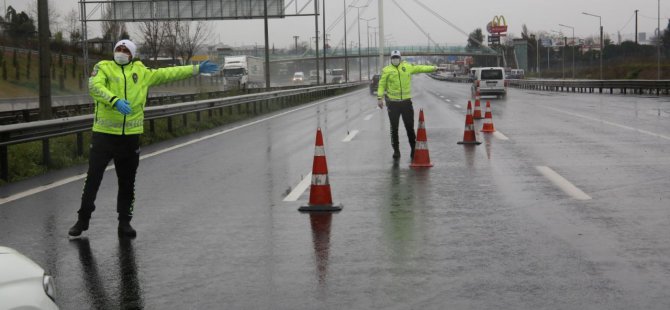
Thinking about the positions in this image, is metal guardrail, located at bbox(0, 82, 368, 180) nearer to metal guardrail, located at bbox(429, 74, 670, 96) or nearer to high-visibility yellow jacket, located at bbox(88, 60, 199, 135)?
high-visibility yellow jacket, located at bbox(88, 60, 199, 135)

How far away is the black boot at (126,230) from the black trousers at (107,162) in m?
0.04

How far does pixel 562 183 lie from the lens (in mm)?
10586

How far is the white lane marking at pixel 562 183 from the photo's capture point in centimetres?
959

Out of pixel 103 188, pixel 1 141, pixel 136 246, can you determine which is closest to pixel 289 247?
pixel 136 246

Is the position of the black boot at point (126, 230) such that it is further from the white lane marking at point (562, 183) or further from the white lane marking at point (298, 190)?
the white lane marking at point (562, 183)

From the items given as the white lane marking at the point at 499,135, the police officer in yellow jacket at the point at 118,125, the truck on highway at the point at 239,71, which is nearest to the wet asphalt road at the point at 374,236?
the police officer in yellow jacket at the point at 118,125

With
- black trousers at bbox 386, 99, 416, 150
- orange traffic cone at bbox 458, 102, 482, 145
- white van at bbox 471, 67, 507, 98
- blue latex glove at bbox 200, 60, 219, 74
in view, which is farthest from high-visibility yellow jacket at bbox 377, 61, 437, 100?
white van at bbox 471, 67, 507, 98

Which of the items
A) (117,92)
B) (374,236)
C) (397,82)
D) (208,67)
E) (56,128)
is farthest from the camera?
(397,82)

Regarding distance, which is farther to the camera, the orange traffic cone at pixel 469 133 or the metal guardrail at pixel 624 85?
the metal guardrail at pixel 624 85

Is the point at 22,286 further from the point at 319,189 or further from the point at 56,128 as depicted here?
the point at 56,128

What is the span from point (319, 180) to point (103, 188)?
11.6ft

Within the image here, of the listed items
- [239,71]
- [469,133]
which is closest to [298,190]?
[469,133]

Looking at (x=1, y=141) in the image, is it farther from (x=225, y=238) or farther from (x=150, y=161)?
(x=225, y=238)

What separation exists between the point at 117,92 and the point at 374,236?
2628mm
